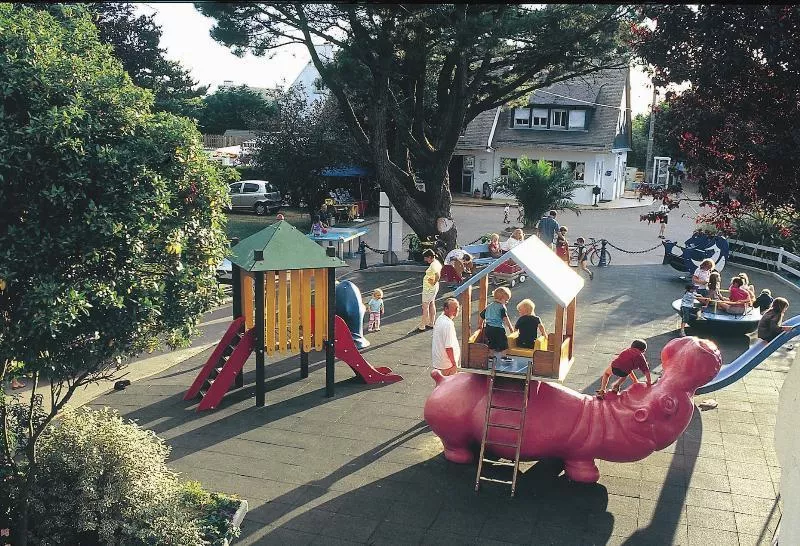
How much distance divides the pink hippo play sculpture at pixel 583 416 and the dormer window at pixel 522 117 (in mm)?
38349

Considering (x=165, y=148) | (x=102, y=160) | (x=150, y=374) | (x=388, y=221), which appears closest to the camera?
(x=102, y=160)

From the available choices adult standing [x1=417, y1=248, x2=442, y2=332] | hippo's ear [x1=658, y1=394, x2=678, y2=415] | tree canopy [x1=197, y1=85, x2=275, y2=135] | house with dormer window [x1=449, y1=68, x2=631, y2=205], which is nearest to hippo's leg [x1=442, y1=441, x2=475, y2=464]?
hippo's ear [x1=658, y1=394, x2=678, y2=415]

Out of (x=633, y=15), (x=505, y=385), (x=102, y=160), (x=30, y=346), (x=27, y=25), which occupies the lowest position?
(x=505, y=385)

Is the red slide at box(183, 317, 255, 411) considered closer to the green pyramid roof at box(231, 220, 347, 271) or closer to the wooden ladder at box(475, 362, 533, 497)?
the green pyramid roof at box(231, 220, 347, 271)

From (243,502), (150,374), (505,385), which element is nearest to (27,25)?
(243,502)

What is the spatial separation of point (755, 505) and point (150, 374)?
10.2m

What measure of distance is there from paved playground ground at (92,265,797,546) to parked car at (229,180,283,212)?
24801 millimetres

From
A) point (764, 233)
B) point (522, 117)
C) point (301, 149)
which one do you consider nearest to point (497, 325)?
point (764, 233)

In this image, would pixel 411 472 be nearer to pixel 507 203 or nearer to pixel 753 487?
pixel 753 487

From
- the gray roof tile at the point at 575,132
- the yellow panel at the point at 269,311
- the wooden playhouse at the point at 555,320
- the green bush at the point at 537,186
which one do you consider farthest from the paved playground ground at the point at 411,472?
the gray roof tile at the point at 575,132

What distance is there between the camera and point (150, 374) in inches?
534

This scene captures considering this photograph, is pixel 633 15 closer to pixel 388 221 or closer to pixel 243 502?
pixel 388 221

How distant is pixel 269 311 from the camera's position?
11.7 m

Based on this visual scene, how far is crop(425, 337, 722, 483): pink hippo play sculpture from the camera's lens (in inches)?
337
